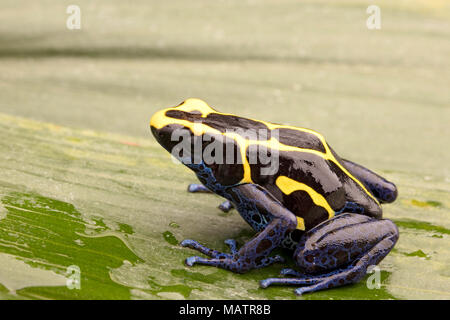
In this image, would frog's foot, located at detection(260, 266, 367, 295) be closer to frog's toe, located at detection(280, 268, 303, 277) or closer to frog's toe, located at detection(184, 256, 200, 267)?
frog's toe, located at detection(280, 268, 303, 277)

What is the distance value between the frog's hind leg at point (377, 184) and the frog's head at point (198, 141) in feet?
1.57

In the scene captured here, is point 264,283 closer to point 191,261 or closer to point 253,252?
point 253,252

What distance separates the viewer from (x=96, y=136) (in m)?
2.29

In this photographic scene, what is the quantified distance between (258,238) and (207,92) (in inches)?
52.3

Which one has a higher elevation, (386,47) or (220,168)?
(386,47)

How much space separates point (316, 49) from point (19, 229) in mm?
1962

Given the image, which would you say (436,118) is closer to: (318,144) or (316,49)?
(316,49)

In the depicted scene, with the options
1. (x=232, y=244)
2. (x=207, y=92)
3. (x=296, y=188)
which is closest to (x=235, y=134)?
(x=296, y=188)

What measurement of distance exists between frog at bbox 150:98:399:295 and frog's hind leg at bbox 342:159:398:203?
0.14 meters

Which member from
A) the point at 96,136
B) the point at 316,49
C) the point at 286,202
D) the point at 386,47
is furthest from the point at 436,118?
the point at 96,136

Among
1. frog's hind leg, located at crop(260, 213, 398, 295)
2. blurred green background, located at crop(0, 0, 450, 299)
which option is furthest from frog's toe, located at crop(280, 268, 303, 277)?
blurred green background, located at crop(0, 0, 450, 299)

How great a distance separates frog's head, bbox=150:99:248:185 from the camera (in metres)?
1.59
